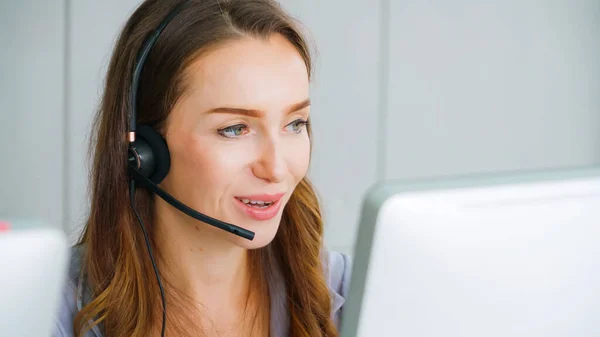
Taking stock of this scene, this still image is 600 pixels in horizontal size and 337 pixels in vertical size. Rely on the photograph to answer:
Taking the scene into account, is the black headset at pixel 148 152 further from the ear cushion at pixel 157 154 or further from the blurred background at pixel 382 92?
the blurred background at pixel 382 92

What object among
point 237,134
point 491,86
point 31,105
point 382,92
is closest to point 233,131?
point 237,134

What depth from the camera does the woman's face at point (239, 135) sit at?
4.28 ft

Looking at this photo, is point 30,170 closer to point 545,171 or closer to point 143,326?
point 143,326

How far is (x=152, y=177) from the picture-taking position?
137 cm

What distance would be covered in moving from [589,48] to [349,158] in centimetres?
110

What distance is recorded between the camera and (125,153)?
140 centimetres

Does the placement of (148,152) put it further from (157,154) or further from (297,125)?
(297,125)

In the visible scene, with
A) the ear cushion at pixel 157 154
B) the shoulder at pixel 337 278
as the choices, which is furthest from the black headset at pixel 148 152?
the shoulder at pixel 337 278

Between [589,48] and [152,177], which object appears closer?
[152,177]

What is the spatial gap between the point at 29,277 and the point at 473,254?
0.35m

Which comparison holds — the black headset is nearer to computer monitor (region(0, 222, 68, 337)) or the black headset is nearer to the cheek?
the cheek

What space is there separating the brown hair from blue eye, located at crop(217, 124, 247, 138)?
0.10 metres

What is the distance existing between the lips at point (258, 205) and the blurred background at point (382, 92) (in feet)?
4.00

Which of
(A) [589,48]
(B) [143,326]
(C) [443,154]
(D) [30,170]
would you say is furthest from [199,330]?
(A) [589,48]
